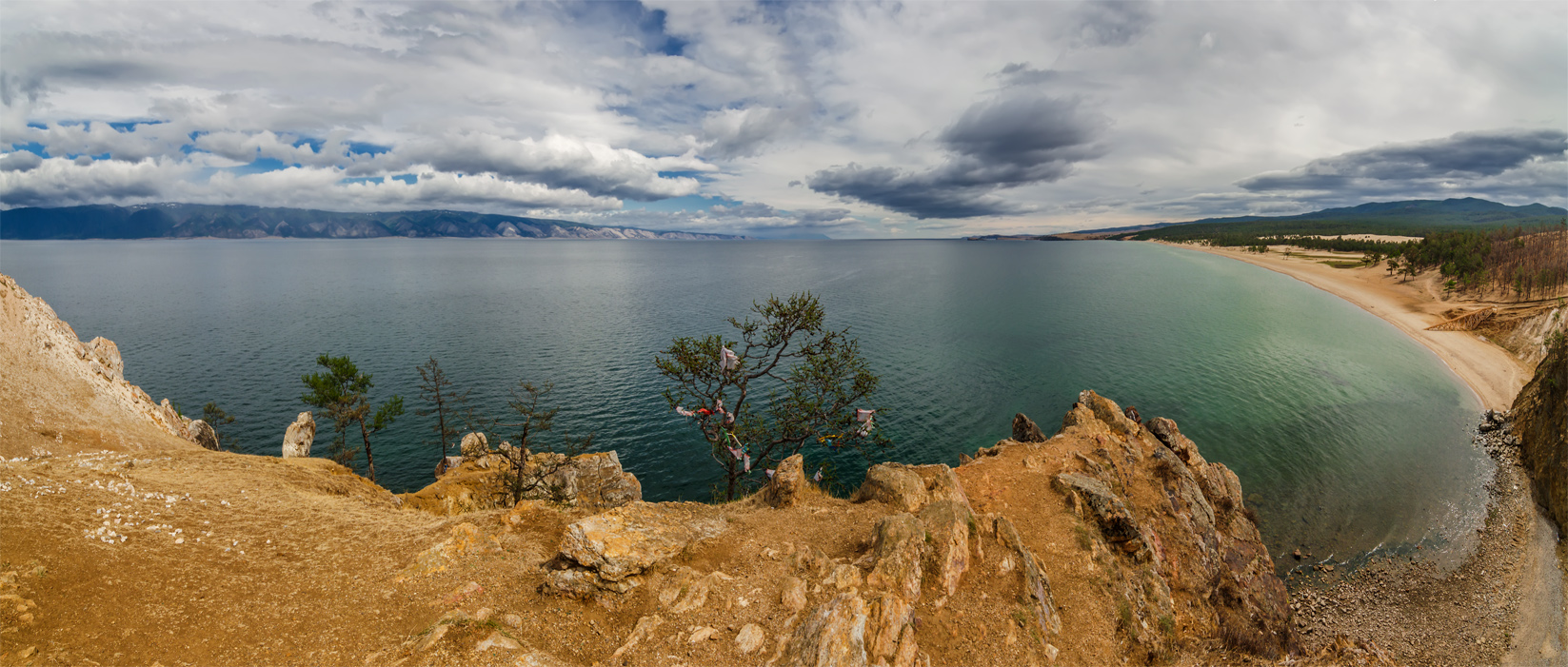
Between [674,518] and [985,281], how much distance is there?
15665cm

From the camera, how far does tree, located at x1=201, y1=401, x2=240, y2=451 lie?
128 feet

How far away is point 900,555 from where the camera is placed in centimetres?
1437

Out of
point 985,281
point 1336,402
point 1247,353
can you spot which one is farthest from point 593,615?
point 985,281

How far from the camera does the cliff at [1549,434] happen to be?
32.5 metres

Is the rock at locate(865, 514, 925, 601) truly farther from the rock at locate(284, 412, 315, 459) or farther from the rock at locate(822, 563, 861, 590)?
the rock at locate(284, 412, 315, 459)

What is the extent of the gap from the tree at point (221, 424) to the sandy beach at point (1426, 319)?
112050mm

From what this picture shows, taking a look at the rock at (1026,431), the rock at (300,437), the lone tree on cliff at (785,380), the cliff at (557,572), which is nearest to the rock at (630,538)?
the cliff at (557,572)

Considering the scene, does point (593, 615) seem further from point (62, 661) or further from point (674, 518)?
point (62, 661)

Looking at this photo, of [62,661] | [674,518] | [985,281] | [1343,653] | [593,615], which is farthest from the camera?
[985,281]

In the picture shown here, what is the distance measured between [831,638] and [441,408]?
3696cm

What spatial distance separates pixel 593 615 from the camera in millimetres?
12508

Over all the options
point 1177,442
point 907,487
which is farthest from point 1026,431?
point 907,487

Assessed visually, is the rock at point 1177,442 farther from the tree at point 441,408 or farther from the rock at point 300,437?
the rock at point 300,437

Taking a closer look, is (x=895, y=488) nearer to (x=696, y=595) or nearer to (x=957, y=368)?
(x=696, y=595)
